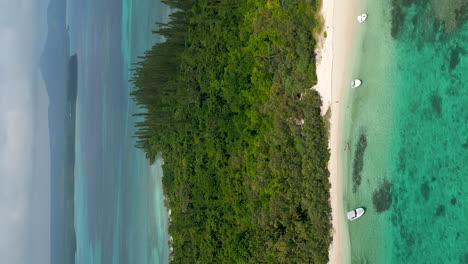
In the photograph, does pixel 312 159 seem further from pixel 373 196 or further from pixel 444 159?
pixel 444 159

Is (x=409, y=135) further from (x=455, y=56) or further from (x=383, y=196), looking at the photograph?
(x=455, y=56)

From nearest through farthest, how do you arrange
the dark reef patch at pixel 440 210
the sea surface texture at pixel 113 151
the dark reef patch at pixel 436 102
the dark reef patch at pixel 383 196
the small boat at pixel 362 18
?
1. the dark reef patch at pixel 440 210
2. the dark reef patch at pixel 436 102
3. the dark reef patch at pixel 383 196
4. the small boat at pixel 362 18
5. the sea surface texture at pixel 113 151

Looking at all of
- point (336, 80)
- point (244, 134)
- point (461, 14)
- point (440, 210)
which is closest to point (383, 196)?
point (440, 210)


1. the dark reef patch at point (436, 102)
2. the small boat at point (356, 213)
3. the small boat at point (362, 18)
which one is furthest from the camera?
the small boat at point (362, 18)

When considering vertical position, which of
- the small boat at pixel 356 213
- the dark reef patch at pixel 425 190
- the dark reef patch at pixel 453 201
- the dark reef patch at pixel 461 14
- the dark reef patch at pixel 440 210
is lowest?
the small boat at pixel 356 213

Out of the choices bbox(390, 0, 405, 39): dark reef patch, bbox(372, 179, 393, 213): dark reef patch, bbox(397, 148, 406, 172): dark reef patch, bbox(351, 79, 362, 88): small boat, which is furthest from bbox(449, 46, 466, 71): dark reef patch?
bbox(372, 179, 393, 213): dark reef patch

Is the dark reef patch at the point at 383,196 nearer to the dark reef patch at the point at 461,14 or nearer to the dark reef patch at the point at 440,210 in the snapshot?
the dark reef patch at the point at 440,210

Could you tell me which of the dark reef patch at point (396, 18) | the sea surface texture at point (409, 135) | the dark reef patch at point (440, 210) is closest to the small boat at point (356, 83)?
the sea surface texture at point (409, 135)

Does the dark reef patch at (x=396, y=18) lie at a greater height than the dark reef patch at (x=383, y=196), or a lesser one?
greater
